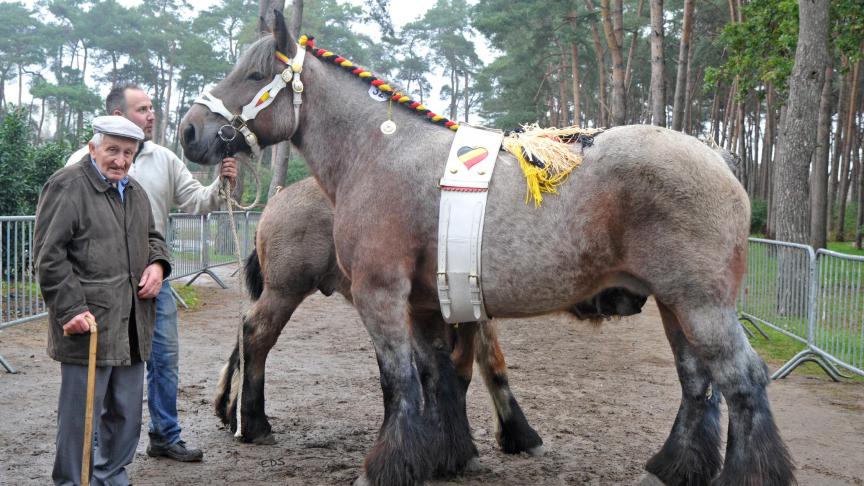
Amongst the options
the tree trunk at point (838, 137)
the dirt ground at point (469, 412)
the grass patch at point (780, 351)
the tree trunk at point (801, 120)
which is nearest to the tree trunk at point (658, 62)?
the tree trunk at point (801, 120)

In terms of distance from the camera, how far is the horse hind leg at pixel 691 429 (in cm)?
392

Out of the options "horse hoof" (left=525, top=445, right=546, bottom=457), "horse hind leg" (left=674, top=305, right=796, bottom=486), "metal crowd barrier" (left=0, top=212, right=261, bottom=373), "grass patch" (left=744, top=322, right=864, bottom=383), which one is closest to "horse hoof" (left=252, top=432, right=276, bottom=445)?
"horse hoof" (left=525, top=445, right=546, bottom=457)

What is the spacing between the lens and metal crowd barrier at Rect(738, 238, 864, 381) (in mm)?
7051

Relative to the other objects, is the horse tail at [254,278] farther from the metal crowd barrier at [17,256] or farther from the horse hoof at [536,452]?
the metal crowd barrier at [17,256]

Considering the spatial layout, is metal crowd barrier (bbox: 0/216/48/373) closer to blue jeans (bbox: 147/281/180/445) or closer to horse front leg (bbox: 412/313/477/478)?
blue jeans (bbox: 147/281/180/445)

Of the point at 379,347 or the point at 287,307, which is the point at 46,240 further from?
the point at 287,307

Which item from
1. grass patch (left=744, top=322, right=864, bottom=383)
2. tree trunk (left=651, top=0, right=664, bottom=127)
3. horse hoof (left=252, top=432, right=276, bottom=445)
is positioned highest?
tree trunk (left=651, top=0, right=664, bottom=127)

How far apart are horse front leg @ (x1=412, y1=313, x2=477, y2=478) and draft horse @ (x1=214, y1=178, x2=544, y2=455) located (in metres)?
0.33

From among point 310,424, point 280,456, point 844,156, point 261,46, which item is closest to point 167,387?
point 280,456

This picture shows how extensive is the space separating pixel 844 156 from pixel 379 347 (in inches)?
1235

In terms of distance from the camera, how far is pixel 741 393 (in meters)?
3.41

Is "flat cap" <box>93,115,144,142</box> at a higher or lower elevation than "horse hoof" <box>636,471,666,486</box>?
higher

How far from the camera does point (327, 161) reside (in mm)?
4305

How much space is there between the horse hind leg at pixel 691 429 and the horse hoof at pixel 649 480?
0.03 meters
